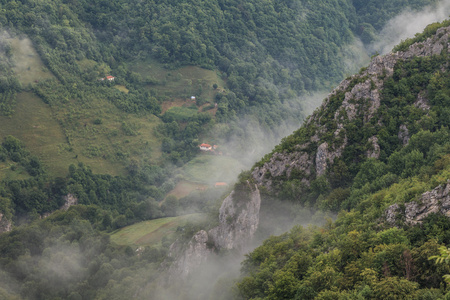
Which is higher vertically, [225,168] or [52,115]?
[52,115]

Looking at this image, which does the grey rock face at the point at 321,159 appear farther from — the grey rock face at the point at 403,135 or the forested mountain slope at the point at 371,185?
the grey rock face at the point at 403,135

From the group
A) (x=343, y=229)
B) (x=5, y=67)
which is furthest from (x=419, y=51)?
(x=5, y=67)

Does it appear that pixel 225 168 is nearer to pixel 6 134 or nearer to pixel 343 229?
pixel 6 134

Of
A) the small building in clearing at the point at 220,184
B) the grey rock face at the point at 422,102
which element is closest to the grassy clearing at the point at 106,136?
the small building in clearing at the point at 220,184

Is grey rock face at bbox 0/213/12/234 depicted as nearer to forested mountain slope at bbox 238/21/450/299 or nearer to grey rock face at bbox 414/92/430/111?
forested mountain slope at bbox 238/21/450/299

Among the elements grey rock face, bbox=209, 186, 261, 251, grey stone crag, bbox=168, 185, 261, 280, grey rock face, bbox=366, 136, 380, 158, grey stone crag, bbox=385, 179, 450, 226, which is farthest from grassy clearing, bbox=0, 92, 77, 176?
grey stone crag, bbox=385, 179, 450, 226

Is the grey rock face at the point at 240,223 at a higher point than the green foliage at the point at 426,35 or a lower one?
lower
